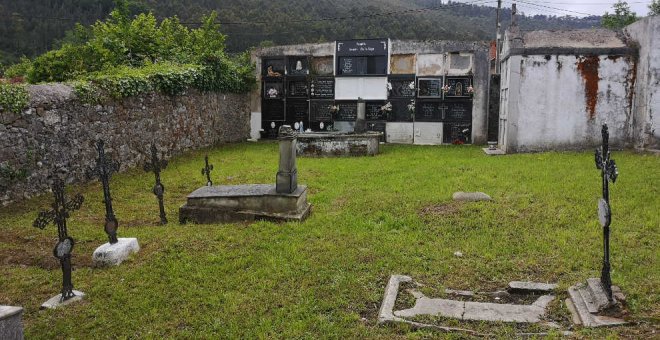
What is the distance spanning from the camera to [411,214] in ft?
25.7

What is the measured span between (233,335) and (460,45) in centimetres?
1843

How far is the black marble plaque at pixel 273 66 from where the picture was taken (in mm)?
22109

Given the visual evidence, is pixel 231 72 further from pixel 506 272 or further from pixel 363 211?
pixel 506 272

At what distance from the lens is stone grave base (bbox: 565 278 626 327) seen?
13.4 ft

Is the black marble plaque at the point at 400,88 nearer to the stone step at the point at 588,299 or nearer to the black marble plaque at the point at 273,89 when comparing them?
the black marble plaque at the point at 273,89

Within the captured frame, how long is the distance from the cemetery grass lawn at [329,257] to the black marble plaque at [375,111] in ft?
36.7

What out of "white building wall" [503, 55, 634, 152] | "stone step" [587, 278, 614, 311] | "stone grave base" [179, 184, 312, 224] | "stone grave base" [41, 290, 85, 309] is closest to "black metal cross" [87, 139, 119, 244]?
"stone grave base" [41, 290, 85, 309]

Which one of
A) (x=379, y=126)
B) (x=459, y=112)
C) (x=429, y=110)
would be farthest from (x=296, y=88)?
(x=459, y=112)

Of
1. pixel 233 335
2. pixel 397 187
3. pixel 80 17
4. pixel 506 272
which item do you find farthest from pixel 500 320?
pixel 80 17

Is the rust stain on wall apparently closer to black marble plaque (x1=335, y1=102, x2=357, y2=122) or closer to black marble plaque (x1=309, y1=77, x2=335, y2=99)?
black marble plaque (x1=335, y1=102, x2=357, y2=122)

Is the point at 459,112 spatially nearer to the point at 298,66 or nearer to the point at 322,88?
the point at 322,88

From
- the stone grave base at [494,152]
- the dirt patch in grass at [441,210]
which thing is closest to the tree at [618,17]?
the stone grave base at [494,152]

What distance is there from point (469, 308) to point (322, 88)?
17.9m

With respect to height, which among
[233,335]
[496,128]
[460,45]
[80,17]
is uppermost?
[80,17]
